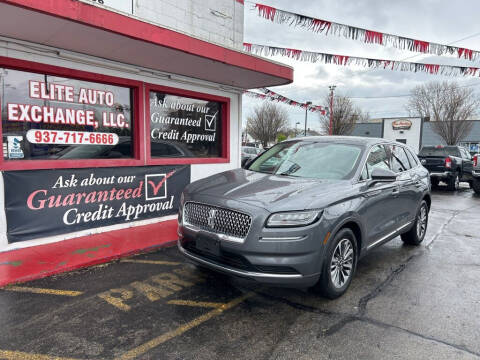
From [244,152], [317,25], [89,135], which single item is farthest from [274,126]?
[89,135]

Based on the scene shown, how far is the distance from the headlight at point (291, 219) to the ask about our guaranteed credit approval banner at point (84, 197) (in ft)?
11.1

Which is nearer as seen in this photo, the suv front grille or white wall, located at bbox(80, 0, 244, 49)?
the suv front grille

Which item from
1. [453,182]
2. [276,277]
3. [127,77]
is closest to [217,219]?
[276,277]

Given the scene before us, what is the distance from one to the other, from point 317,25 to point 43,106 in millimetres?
6016

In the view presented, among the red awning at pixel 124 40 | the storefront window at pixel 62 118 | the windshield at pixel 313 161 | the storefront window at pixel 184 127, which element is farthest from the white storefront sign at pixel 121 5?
the windshield at pixel 313 161

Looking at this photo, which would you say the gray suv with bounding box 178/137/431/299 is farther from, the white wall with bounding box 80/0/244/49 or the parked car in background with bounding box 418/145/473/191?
the parked car in background with bounding box 418/145/473/191

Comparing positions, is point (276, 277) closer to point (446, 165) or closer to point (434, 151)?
point (446, 165)

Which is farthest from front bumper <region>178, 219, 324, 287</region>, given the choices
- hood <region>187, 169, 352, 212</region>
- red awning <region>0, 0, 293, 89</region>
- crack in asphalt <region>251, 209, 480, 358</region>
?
red awning <region>0, 0, 293, 89</region>

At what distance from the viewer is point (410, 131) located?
34688 millimetres

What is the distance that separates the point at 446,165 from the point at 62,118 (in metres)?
13.8

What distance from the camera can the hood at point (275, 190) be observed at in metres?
3.29

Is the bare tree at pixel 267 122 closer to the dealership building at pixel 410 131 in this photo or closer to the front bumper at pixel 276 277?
the dealership building at pixel 410 131

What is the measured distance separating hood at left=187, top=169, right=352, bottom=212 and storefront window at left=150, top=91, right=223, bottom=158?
2738mm

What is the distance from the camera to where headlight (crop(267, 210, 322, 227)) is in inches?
126
